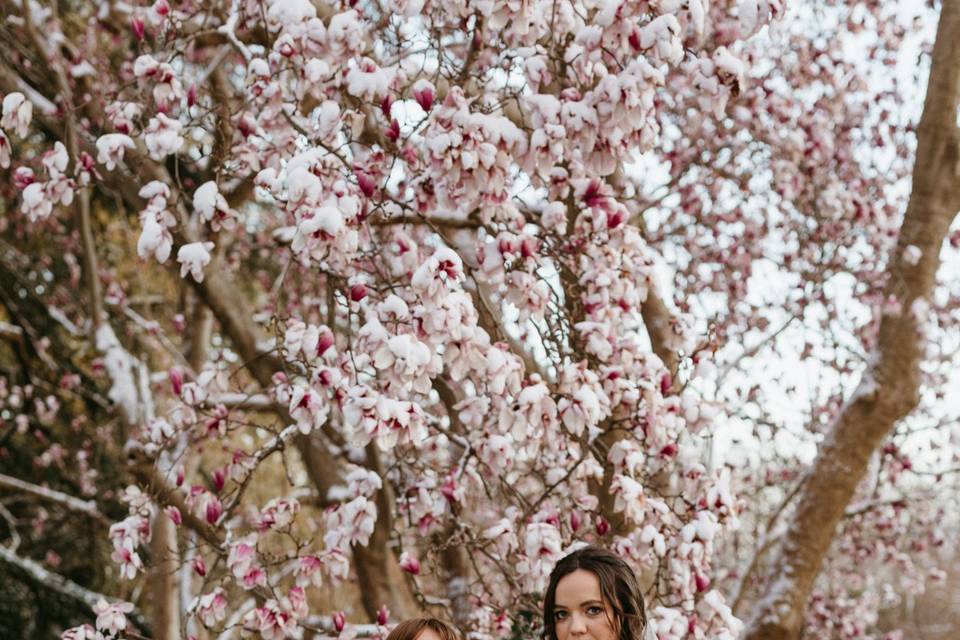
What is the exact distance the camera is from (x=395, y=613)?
12.2 ft

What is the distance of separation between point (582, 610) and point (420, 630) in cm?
48

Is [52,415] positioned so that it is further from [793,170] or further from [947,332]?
[947,332]

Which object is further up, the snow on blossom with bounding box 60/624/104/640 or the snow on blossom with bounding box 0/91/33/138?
the snow on blossom with bounding box 0/91/33/138

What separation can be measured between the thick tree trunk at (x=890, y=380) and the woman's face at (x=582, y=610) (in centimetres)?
228

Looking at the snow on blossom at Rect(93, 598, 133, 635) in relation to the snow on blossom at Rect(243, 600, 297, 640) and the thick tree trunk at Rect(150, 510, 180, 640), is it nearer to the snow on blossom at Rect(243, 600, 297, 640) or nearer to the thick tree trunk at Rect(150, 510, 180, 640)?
the snow on blossom at Rect(243, 600, 297, 640)

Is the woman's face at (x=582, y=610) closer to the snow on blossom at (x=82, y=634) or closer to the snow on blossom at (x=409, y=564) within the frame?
the snow on blossom at (x=409, y=564)

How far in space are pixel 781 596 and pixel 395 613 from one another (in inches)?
69.1

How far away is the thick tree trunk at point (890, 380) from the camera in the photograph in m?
4.38

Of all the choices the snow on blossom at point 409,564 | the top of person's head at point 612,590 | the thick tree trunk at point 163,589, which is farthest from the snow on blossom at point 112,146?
the thick tree trunk at point 163,589

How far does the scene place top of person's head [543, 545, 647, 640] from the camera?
2.41 m

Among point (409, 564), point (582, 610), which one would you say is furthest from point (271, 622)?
point (582, 610)

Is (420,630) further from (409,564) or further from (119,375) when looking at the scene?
(119,375)

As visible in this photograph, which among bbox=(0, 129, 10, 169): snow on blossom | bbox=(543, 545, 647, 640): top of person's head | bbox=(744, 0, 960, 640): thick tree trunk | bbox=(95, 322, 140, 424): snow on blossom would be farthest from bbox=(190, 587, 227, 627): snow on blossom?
bbox=(744, 0, 960, 640): thick tree trunk

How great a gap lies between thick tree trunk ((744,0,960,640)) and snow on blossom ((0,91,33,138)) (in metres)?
3.40
